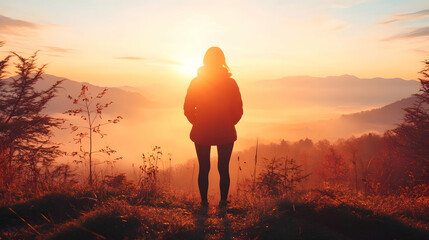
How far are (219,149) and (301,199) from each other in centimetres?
177

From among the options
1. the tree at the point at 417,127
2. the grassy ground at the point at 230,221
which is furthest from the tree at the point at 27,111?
the tree at the point at 417,127

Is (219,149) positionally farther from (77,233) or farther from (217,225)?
(77,233)

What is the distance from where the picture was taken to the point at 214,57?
19.2ft

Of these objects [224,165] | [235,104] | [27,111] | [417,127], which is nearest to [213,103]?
[235,104]

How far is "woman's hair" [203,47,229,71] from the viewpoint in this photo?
5859 millimetres

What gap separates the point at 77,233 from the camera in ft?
12.0

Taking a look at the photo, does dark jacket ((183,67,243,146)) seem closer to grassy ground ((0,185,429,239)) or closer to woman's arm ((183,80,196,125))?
woman's arm ((183,80,196,125))

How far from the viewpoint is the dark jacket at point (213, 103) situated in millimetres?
5898

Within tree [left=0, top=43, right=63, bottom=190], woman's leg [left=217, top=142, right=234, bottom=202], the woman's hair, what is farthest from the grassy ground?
tree [left=0, top=43, right=63, bottom=190]

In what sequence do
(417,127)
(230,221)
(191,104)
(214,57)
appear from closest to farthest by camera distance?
(230,221) < (214,57) < (191,104) < (417,127)

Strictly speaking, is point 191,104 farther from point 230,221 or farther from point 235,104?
point 230,221

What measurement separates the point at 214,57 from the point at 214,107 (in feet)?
3.00

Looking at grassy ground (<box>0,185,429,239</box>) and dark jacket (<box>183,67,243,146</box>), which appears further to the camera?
dark jacket (<box>183,67,243,146</box>)

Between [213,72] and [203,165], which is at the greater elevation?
[213,72]
